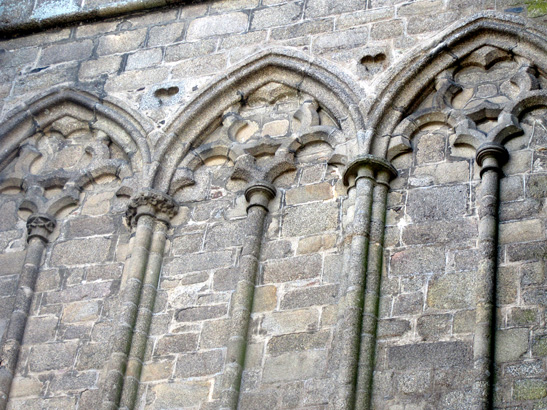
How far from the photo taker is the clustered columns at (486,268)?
334 inches

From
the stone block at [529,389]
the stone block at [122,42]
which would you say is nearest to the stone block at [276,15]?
the stone block at [122,42]

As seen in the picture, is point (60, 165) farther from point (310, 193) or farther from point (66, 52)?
point (310, 193)

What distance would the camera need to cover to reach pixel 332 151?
408 inches

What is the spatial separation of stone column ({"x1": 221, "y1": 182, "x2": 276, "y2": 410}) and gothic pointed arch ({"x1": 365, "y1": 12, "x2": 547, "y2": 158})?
877 mm

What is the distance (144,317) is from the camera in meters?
9.77

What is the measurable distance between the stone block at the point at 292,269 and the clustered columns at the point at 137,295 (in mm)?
864

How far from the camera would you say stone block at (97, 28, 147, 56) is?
11.7 metres

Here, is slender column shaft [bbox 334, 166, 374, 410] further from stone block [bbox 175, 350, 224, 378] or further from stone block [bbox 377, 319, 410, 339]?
stone block [bbox 175, 350, 224, 378]

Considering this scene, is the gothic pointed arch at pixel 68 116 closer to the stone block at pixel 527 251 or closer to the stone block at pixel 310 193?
the stone block at pixel 310 193

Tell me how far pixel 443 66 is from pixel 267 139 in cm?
143

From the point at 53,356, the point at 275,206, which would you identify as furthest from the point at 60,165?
the point at 275,206

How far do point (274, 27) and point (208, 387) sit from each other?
132 inches

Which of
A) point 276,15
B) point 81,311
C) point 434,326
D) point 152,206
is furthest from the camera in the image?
point 276,15

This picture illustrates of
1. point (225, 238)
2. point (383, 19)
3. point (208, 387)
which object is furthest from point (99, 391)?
point (383, 19)
